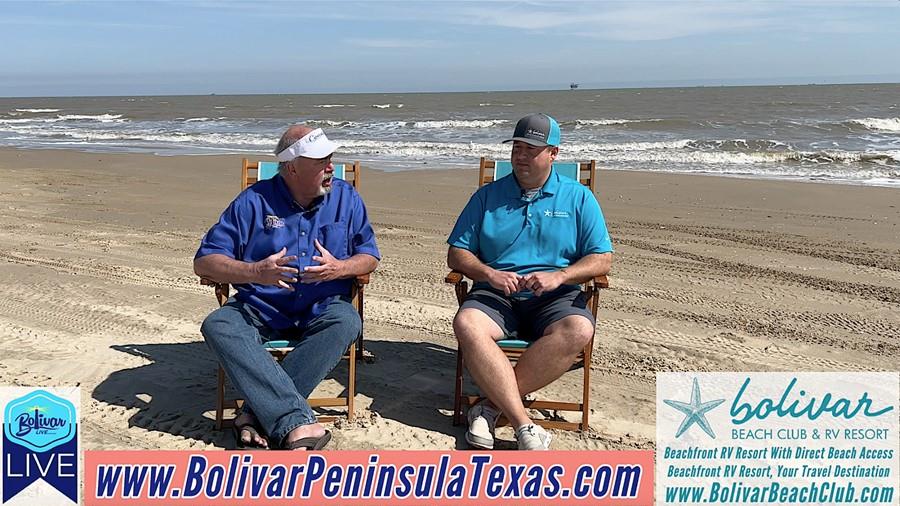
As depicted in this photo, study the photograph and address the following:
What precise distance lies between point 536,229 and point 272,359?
4.70 ft

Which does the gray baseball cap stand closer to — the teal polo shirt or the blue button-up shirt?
the teal polo shirt

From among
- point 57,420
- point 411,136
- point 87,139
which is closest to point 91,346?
point 57,420

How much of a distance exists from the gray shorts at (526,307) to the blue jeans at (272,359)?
2.05ft

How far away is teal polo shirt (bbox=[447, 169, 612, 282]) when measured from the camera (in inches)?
156

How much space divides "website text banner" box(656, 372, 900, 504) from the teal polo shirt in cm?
94

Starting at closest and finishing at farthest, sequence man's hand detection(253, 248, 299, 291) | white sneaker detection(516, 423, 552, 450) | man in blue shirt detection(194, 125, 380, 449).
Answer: white sneaker detection(516, 423, 552, 450)
man in blue shirt detection(194, 125, 380, 449)
man's hand detection(253, 248, 299, 291)

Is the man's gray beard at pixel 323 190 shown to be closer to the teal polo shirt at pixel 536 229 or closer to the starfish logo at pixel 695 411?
the teal polo shirt at pixel 536 229

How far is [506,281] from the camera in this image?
151 inches

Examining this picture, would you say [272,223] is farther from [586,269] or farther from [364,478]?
[586,269]

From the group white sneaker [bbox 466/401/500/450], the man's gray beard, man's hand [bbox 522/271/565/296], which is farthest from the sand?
the man's gray beard

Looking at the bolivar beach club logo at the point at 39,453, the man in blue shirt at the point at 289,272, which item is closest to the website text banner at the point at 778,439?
the man in blue shirt at the point at 289,272

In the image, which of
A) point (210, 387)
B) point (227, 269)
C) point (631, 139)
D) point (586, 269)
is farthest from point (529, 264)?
point (631, 139)

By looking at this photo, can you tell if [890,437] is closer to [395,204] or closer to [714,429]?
[714,429]

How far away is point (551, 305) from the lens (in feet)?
12.7
